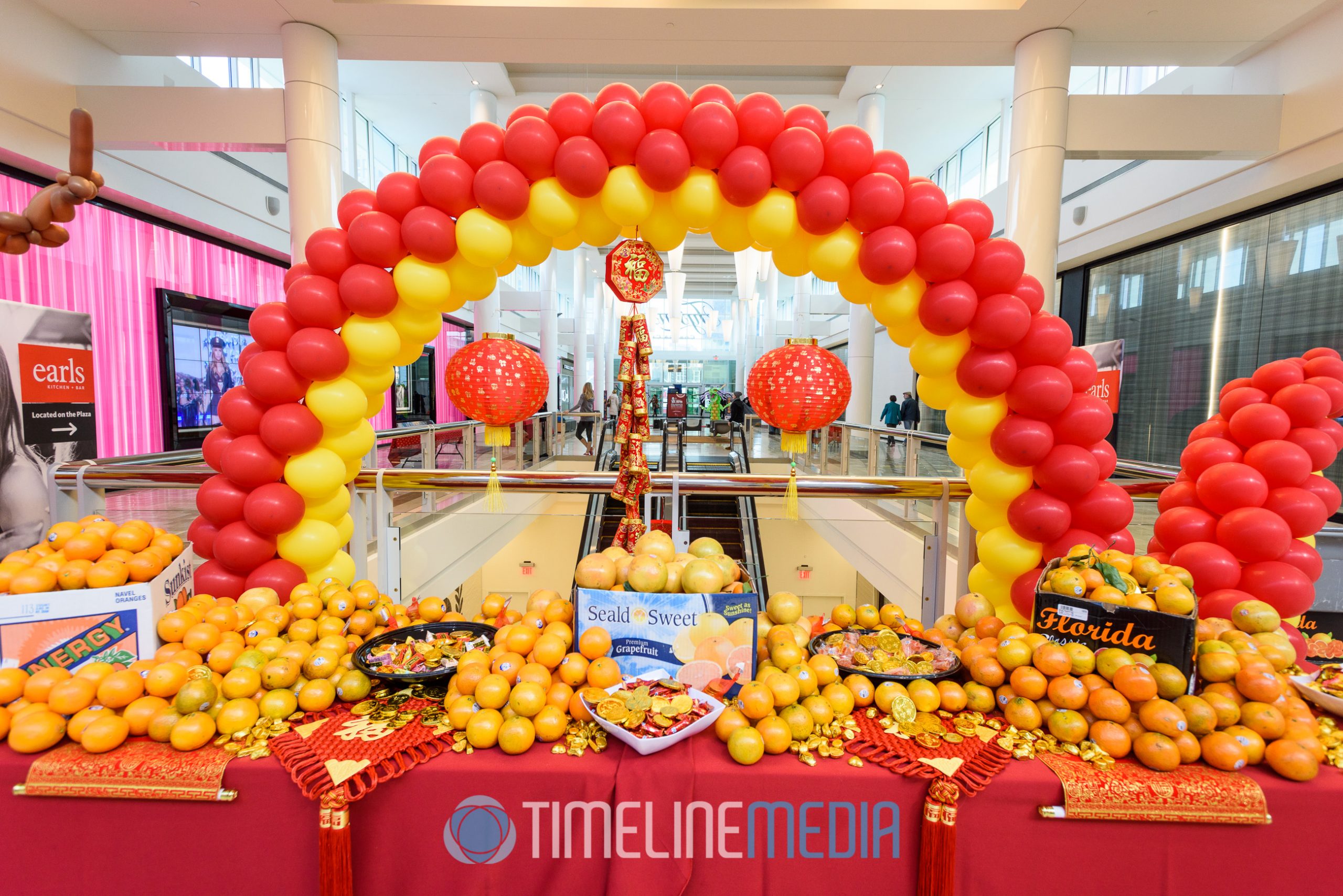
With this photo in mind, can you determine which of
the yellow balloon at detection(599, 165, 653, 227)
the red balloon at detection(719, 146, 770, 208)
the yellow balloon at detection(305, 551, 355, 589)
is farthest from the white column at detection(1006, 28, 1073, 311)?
the yellow balloon at detection(305, 551, 355, 589)

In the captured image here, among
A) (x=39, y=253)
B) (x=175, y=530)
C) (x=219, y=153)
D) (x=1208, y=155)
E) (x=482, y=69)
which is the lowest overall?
(x=175, y=530)

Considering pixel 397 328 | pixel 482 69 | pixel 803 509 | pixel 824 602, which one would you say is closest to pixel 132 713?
pixel 397 328

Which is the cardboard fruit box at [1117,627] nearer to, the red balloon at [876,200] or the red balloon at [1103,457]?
the red balloon at [1103,457]

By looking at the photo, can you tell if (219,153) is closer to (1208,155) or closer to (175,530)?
(175,530)

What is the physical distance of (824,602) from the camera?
1134 centimetres

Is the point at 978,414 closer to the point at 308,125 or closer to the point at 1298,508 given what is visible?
the point at 1298,508

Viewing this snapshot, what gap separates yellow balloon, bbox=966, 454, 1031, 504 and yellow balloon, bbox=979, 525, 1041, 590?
0.14m

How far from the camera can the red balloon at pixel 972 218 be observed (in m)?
2.39

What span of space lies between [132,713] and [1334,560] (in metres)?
5.01

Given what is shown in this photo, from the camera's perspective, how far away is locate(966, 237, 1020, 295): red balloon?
2.33 metres

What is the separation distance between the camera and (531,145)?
225 cm

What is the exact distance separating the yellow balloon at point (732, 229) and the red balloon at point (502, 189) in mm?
740

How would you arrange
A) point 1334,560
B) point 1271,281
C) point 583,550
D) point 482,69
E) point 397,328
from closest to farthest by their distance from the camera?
point 397,328, point 1334,560, point 1271,281, point 583,550, point 482,69

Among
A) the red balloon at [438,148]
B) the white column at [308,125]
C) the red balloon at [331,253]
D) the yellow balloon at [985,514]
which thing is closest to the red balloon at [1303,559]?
the yellow balloon at [985,514]
